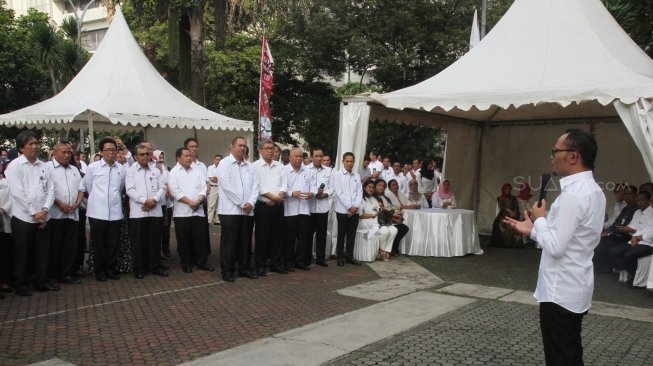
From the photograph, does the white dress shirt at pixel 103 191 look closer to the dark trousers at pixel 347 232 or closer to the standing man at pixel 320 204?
the standing man at pixel 320 204

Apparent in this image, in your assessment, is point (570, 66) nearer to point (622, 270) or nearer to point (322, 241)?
point (622, 270)

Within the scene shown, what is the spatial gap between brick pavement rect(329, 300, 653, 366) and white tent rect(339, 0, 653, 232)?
2820mm

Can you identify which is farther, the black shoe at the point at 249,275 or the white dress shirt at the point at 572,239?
the black shoe at the point at 249,275

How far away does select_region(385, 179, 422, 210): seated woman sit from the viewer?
35.8 feet

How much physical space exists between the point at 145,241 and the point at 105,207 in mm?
767

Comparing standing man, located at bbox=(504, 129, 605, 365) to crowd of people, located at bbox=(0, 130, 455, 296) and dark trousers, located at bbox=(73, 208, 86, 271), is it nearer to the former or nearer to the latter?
crowd of people, located at bbox=(0, 130, 455, 296)

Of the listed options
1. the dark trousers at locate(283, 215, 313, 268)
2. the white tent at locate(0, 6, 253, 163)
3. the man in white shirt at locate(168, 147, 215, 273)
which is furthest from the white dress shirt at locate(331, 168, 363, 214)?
the white tent at locate(0, 6, 253, 163)

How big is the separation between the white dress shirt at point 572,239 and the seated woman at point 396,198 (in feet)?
24.6

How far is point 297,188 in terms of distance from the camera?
8.85 metres

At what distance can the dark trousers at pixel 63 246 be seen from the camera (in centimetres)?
749

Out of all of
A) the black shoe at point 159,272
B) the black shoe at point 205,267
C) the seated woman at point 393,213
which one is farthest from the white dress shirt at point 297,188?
the black shoe at point 159,272

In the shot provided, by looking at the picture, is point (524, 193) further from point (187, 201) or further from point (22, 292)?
point (22, 292)

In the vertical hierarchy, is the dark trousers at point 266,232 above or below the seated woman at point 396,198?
below

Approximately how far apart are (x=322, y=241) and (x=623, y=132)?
7.14 m
